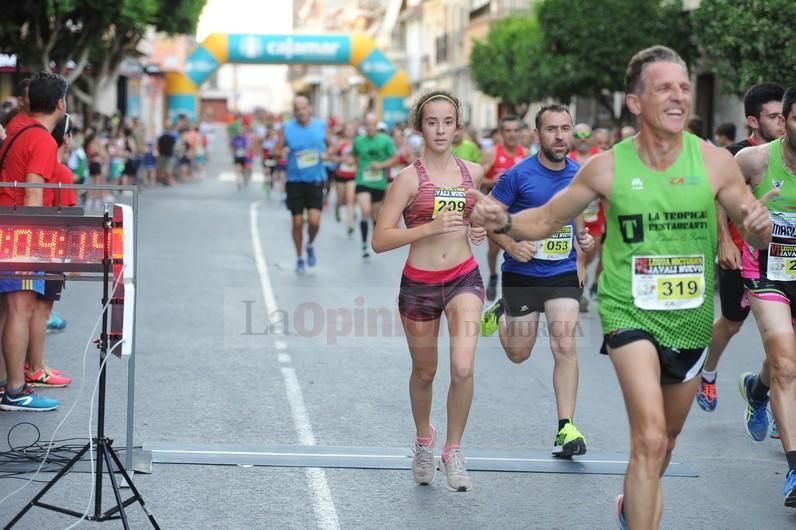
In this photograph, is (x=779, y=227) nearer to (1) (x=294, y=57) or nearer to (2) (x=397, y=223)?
(2) (x=397, y=223)

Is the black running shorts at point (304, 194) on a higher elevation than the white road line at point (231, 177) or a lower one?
higher

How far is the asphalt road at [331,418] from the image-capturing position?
6.09 meters

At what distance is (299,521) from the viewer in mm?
5863

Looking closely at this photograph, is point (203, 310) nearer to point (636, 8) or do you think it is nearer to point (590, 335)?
point (590, 335)

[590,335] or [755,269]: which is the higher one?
[755,269]

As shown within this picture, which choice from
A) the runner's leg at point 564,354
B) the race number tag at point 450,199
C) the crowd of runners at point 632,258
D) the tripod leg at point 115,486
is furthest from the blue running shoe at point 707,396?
the tripod leg at point 115,486

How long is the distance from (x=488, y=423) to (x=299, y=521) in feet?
8.27

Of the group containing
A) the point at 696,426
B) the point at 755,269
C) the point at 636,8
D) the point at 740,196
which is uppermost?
the point at 636,8

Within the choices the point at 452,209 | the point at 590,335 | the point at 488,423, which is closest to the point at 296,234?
the point at 590,335

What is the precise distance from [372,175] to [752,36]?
6.21 m

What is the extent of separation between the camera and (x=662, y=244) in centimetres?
493

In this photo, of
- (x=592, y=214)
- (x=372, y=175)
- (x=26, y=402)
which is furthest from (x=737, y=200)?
(x=372, y=175)

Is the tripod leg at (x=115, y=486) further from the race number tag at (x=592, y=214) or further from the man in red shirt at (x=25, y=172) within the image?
the race number tag at (x=592, y=214)

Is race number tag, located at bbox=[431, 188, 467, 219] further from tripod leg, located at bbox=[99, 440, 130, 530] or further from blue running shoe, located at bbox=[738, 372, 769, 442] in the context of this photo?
blue running shoe, located at bbox=[738, 372, 769, 442]
